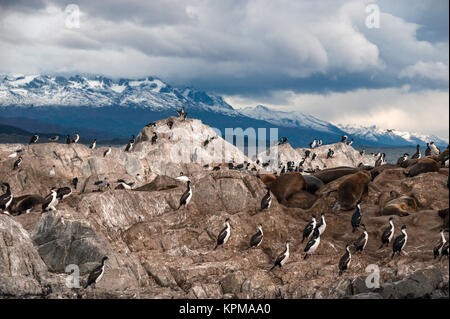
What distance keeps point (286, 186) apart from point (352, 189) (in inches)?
147

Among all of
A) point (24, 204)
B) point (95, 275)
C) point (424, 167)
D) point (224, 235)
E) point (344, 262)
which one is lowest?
point (95, 275)

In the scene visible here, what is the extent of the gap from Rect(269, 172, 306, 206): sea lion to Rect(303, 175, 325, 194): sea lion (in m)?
0.74

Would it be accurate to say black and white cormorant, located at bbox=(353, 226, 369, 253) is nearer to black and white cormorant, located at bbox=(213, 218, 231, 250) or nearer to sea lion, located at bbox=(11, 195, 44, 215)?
black and white cormorant, located at bbox=(213, 218, 231, 250)

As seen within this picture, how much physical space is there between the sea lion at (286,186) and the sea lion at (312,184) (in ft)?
2.42

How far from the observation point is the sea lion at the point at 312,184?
33.4 meters

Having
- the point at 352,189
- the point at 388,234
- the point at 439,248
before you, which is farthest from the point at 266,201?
the point at 439,248

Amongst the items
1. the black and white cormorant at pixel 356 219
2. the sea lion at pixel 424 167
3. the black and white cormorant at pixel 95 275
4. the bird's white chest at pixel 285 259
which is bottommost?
the black and white cormorant at pixel 95 275

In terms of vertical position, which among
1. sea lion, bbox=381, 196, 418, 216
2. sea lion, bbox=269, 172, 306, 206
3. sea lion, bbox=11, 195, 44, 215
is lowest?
sea lion, bbox=11, 195, 44, 215

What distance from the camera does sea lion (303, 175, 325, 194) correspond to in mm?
33375

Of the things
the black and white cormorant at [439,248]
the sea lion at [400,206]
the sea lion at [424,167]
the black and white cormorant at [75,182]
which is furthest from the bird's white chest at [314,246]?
the black and white cormorant at [75,182]

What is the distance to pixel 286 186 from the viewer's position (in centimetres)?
3222

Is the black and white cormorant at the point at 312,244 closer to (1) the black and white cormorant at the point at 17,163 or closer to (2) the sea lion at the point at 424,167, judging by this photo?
(2) the sea lion at the point at 424,167

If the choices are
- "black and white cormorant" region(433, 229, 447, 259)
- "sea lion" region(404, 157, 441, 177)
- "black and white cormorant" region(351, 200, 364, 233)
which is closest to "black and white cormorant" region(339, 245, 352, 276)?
"black and white cormorant" region(433, 229, 447, 259)

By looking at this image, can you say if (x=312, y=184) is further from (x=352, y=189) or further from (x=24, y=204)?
(x=24, y=204)
